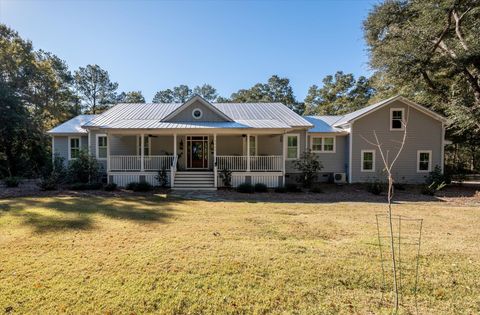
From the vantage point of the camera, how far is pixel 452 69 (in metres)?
14.7

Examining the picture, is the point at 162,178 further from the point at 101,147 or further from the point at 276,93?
the point at 276,93

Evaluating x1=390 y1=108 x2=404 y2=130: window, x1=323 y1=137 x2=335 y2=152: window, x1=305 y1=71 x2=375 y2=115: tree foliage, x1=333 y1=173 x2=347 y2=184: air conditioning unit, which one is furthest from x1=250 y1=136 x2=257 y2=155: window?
x1=305 y1=71 x2=375 y2=115: tree foliage

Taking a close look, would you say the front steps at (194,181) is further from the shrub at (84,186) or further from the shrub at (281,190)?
the shrub at (84,186)

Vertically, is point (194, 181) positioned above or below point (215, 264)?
above

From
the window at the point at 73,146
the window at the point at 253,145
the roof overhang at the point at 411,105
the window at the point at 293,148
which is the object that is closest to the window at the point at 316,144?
the window at the point at 293,148

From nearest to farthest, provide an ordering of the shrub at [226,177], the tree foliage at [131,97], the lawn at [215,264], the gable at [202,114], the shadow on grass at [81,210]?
1. the lawn at [215,264]
2. the shadow on grass at [81,210]
3. the shrub at [226,177]
4. the gable at [202,114]
5. the tree foliage at [131,97]

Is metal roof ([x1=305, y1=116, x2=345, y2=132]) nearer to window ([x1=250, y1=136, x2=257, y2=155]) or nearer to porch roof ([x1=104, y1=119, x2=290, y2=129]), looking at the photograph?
window ([x1=250, y1=136, x2=257, y2=155])

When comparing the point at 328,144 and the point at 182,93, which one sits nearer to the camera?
the point at 328,144

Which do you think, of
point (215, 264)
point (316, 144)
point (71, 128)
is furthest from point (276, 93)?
point (215, 264)

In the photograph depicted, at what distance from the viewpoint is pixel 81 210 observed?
8.27 m

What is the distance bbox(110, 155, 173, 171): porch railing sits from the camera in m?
14.0

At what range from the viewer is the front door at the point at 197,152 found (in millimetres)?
16781

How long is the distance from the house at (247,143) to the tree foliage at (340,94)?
63.5 feet

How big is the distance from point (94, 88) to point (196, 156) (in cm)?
3038
